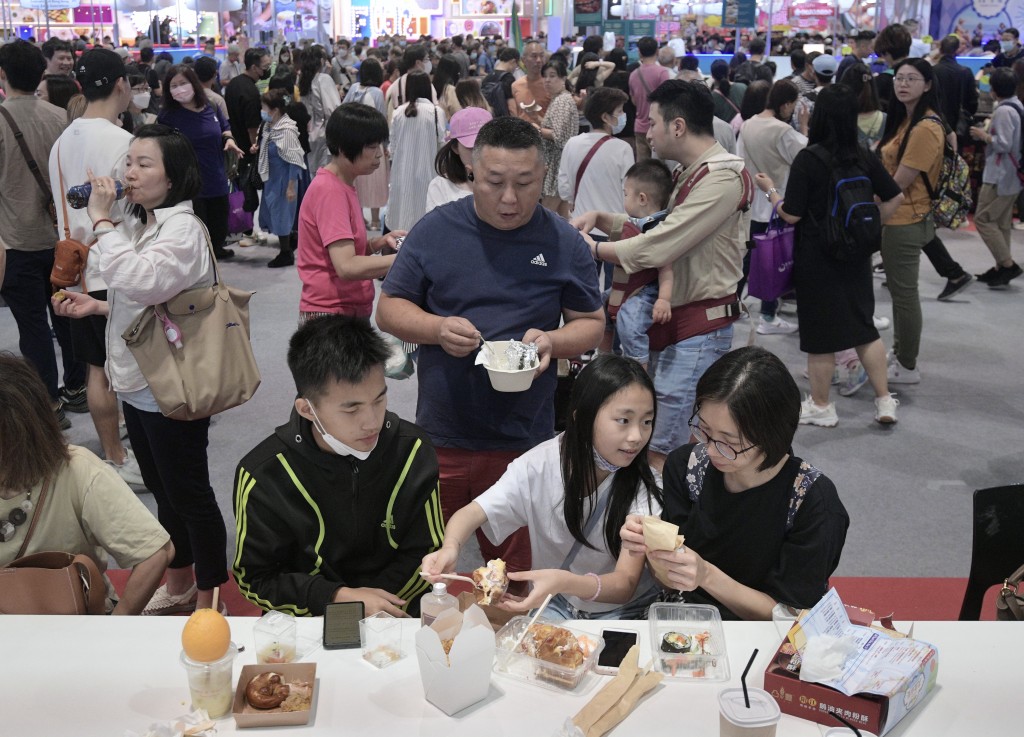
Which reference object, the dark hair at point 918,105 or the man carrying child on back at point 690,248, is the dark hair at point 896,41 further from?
the man carrying child on back at point 690,248

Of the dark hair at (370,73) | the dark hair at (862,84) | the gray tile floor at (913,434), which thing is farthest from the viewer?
the dark hair at (370,73)

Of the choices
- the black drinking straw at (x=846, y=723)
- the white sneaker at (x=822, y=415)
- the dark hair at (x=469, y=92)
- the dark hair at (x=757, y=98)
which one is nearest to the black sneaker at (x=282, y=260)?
the dark hair at (x=469, y=92)

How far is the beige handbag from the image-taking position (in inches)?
115

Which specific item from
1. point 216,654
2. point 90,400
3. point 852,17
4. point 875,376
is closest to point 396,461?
point 216,654

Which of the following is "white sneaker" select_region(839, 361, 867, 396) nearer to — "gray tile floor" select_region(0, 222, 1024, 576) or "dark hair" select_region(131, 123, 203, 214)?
"gray tile floor" select_region(0, 222, 1024, 576)

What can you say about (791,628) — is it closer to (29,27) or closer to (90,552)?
(90,552)

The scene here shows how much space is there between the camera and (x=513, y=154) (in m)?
2.61

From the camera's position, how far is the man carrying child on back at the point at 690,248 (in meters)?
3.48

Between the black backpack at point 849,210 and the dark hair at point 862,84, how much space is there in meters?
1.70

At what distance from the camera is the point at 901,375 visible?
5492 millimetres

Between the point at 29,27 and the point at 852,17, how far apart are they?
1624 cm

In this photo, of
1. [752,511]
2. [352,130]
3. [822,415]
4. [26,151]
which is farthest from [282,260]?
[752,511]

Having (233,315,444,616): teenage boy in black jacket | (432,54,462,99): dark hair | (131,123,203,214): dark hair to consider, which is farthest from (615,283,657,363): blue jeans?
(432,54,462,99): dark hair

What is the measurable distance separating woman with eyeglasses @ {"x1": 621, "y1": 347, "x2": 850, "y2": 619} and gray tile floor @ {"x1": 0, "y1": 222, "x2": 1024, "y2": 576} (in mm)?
1480
